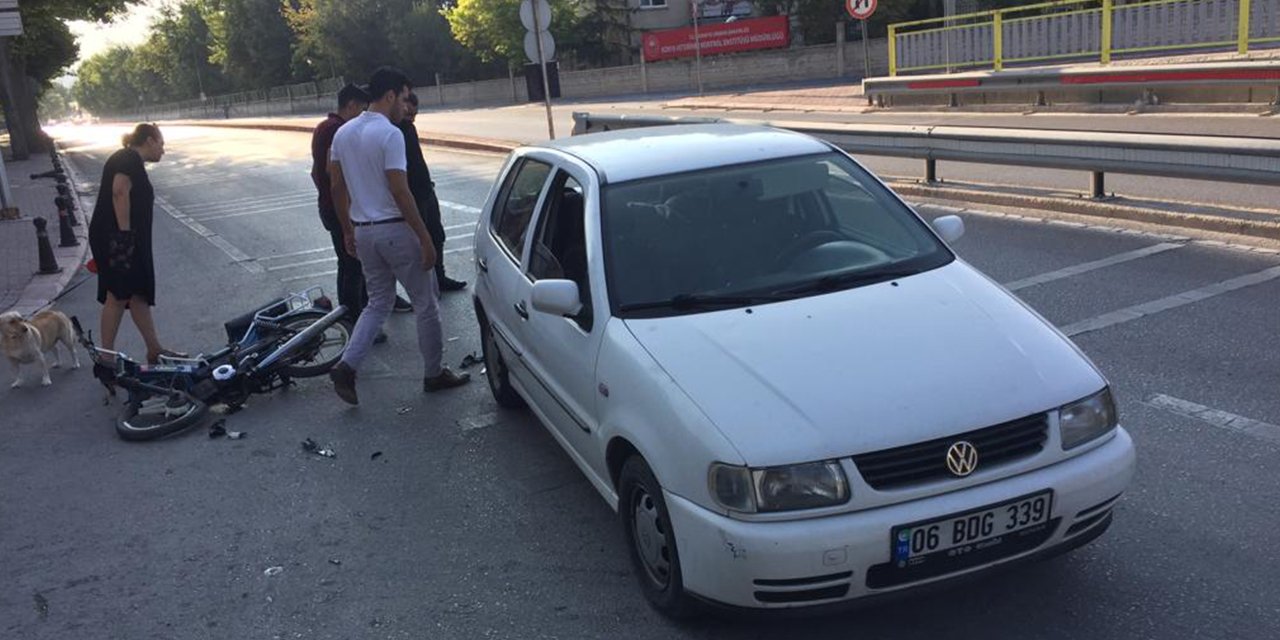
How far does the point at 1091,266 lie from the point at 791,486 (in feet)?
19.5

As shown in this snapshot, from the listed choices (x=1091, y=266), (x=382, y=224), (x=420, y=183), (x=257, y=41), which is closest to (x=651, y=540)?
(x=382, y=224)

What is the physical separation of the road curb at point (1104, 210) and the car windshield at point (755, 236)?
5405 millimetres

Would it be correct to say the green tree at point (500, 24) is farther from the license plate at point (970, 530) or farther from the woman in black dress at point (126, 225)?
the license plate at point (970, 530)

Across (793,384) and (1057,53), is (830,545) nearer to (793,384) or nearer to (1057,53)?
(793,384)

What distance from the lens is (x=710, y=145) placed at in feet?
16.3

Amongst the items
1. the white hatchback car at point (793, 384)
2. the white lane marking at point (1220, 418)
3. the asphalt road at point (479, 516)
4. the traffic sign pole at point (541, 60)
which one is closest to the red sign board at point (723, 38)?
the traffic sign pole at point (541, 60)

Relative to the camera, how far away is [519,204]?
5570 millimetres

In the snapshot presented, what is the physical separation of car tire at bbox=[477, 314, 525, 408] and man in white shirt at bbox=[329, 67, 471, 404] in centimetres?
48

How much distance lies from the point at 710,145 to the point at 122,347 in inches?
229

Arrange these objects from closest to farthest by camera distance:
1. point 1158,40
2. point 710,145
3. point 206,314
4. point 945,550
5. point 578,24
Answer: point 945,550 → point 710,145 → point 206,314 → point 1158,40 → point 578,24

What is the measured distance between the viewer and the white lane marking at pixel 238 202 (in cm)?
1825

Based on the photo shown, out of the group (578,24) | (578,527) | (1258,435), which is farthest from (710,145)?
(578,24)

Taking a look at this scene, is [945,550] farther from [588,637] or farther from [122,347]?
[122,347]

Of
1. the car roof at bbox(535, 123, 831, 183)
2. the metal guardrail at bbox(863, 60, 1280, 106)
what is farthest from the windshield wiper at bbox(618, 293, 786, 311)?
the metal guardrail at bbox(863, 60, 1280, 106)
